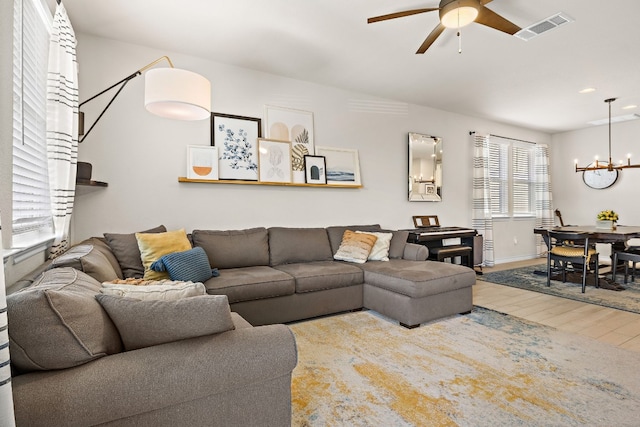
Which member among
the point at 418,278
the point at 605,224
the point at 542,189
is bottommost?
the point at 418,278

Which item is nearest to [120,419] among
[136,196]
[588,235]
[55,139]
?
[55,139]

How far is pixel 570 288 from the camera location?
434 cm

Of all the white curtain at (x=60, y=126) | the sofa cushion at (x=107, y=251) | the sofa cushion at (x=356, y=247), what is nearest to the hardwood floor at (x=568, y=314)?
the sofa cushion at (x=356, y=247)

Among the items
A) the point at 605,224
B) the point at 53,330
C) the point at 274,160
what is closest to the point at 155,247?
the point at 274,160

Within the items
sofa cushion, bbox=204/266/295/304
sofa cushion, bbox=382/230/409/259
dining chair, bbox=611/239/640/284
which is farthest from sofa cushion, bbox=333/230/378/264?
dining chair, bbox=611/239/640/284

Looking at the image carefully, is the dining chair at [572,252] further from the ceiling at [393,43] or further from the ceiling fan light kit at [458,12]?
the ceiling fan light kit at [458,12]

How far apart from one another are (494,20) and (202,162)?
2899 mm

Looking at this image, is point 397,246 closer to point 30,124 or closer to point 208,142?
point 208,142

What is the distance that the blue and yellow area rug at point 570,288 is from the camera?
3700mm

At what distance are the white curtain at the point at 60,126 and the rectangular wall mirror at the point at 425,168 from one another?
421 centimetres

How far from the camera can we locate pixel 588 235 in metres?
4.13

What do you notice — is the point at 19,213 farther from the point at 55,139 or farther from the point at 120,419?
the point at 120,419

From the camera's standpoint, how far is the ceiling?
105 inches

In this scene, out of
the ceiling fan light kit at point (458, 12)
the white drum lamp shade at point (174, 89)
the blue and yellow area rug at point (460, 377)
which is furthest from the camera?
the white drum lamp shade at point (174, 89)
